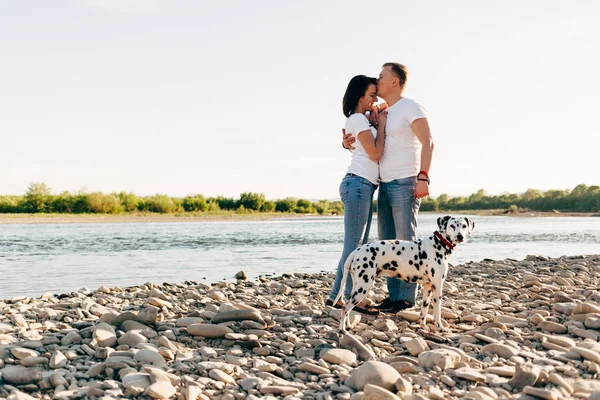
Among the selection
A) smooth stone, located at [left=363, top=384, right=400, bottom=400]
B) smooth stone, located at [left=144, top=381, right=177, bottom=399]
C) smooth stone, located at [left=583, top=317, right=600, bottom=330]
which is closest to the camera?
smooth stone, located at [left=363, top=384, right=400, bottom=400]

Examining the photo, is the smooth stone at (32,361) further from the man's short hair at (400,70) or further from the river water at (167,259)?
the river water at (167,259)

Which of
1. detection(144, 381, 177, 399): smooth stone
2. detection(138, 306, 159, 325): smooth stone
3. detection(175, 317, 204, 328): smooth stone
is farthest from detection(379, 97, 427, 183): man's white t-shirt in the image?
detection(144, 381, 177, 399): smooth stone

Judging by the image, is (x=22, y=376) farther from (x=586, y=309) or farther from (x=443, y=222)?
(x=586, y=309)

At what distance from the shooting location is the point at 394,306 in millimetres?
6453

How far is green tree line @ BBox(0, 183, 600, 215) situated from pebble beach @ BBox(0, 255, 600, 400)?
146ft

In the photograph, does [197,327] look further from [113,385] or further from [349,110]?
[349,110]

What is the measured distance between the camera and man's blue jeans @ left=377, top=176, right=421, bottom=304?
6066 millimetres

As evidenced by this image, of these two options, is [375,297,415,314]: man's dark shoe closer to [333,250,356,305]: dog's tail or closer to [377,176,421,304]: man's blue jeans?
[377,176,421,304]: man's blue jeans

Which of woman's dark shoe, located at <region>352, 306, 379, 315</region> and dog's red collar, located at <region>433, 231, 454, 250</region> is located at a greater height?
dog's red collar, located at <region>433, 231, 454, 250</region>

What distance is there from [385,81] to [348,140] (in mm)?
726

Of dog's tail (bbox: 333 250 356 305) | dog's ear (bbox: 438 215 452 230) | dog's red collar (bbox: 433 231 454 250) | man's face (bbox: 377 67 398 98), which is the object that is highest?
man's face (bbox: 377 67 398 98)

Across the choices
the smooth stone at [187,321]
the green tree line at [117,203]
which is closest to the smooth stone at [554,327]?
the smooth stone at [187,321]

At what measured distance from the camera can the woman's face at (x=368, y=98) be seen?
6.12 meters

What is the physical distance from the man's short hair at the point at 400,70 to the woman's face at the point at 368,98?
263mm
